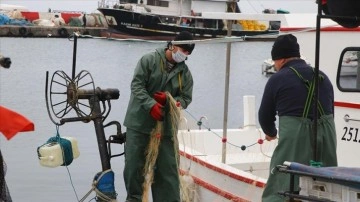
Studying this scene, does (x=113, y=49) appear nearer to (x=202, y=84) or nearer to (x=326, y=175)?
(x=202, y=84)

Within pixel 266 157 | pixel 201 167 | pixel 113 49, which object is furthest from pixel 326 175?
pixel 113 49

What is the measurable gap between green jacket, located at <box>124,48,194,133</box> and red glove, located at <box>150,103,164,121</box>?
Answer: 12 cm

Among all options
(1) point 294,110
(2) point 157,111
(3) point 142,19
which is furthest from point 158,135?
(3) point 142,19

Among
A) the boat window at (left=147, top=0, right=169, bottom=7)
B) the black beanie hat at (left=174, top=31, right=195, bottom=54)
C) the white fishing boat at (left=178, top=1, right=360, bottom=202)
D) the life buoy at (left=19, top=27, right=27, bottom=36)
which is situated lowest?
the life buoy at (left=19, top=27, right=27, bottom=36)

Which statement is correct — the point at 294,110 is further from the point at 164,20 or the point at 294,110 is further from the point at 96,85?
the point at 164,20

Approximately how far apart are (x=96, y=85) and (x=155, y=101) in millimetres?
28348

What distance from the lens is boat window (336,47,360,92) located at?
8.77 metres

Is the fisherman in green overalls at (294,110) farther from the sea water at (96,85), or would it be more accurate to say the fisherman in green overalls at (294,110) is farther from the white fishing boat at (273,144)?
the sea water at (96,85)

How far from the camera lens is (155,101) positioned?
7609 millimetres

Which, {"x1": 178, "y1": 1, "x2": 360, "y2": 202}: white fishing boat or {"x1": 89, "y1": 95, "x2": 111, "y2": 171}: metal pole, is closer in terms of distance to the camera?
{"x1": 89, "y1": 95, "x2": 111, "y2": 171}: metal pole

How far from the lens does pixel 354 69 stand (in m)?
8.85

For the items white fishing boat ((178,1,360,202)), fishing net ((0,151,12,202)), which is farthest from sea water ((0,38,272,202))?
fishing net ((0,151,12,202))

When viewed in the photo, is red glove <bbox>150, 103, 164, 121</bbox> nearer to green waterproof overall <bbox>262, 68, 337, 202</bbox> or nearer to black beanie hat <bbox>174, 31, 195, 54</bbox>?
black beanie hat <bbox>174, 31, 195, 54</bbox>

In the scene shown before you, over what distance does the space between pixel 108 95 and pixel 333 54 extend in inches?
101
